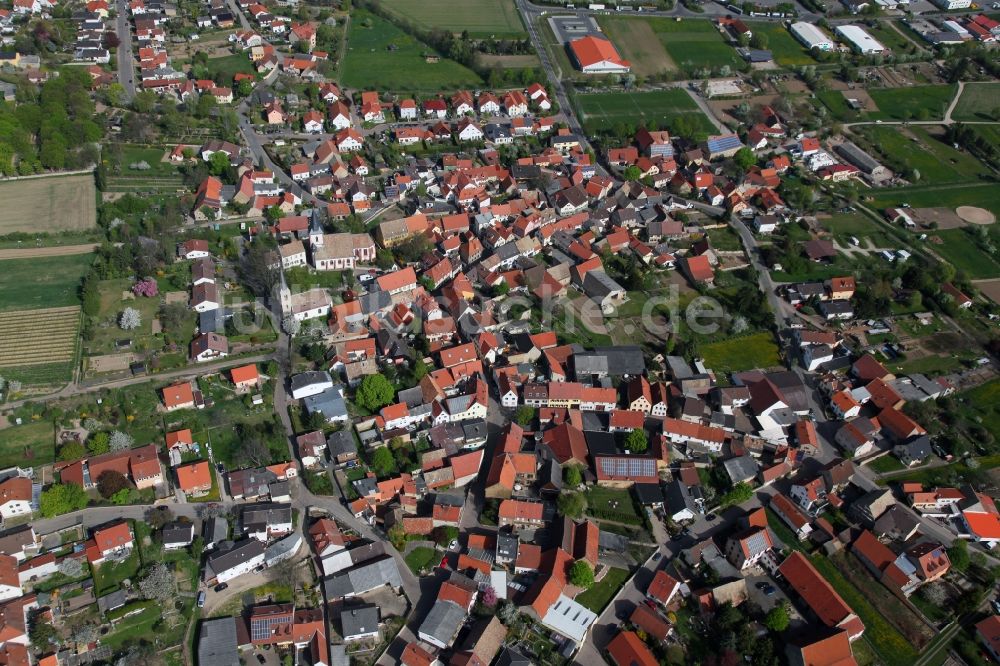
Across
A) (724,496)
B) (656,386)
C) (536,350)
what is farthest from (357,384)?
(724,496)

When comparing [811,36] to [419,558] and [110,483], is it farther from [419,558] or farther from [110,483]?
[110,483]

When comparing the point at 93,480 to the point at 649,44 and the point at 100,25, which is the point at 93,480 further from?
the point at 649,44

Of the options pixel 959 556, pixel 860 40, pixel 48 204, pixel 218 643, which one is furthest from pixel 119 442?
pixel 860 40

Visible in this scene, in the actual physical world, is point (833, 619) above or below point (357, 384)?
above

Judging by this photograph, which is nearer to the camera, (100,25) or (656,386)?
(656,386)

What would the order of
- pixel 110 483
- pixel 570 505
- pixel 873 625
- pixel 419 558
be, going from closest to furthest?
pixel 873 625
pixel 419 558
pixel 110 483
pixel 570 505

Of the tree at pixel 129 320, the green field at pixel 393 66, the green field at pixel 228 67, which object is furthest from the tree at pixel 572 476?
the green field at pixel 228 67
